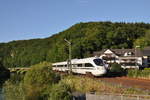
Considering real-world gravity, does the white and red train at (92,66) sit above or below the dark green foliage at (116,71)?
above

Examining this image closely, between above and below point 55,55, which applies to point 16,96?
below

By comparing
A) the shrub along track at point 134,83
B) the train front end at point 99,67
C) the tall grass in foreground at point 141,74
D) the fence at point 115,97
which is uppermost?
the train front end at point 99,67

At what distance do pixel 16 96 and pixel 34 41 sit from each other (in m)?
177

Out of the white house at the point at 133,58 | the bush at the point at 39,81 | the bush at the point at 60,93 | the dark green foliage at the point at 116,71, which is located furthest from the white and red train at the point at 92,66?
the white house at the point at 133,58

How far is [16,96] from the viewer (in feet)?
78.2

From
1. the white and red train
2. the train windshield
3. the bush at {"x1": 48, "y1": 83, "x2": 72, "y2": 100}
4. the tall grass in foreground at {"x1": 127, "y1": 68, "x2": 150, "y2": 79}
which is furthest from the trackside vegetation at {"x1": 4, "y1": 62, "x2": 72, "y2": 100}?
the tall grass in foreground at {"x1": 127, "y1": 68, "x2": 150, "y2": 79}

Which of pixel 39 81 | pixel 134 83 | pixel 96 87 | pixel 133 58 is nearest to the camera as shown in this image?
pixel 96 87

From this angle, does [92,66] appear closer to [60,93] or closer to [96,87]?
[96,87]

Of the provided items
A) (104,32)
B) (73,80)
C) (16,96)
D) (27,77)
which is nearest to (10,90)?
(16,96)

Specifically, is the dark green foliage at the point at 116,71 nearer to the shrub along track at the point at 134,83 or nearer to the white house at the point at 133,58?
the shrub along track at the point at 134,83

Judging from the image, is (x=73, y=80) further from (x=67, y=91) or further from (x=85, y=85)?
(x=67, y=91)

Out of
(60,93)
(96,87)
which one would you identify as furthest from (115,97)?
(96,87)

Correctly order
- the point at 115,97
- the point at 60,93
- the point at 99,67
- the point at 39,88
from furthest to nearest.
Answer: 1. the point at 99,67
2. the point at 39,88
3. the point at 60,93
4. the point at 115,97

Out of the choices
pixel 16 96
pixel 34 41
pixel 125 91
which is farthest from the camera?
pixel 34 41
